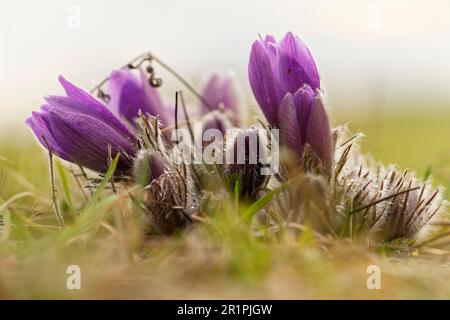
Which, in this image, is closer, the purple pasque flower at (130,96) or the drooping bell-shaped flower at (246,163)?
the drooping bell-shaped flower at (246,163)

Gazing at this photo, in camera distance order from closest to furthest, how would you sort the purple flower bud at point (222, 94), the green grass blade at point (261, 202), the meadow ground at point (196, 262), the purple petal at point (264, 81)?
the meadow ground at point (196, 262)
the green grass blade at point (261, 202)
the purple petal at point (264, 81)
the purple flower bud at point (222, 94)

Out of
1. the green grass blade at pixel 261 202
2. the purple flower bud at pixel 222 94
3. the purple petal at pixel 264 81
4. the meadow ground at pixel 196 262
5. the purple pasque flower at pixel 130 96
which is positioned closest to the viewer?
the meadow ground at pixel 196 262

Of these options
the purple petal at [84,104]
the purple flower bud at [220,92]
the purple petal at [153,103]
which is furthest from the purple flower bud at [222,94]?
the purple petal at [84,104]

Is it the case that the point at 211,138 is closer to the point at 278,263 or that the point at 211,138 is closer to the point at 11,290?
the point at 278,263

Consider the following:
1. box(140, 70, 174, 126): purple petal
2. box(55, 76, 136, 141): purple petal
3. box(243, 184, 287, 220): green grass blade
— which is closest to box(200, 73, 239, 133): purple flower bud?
box(140, 70, 174, 126): purple petal

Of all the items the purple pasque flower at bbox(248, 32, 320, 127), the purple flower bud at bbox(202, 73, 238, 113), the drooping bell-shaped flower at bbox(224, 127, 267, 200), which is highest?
the purple pasque flower at bbox(248, 32, 320, 127)

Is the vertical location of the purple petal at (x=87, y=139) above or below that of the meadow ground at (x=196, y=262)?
above

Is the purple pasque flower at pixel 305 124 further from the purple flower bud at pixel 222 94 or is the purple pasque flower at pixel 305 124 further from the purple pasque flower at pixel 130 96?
the purple flower bud at pixel 222 94

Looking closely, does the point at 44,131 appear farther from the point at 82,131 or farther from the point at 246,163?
the point at 246,163

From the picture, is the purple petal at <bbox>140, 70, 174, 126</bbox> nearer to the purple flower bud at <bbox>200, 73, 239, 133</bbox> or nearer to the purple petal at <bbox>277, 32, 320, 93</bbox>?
the purple flower bud at <bbox>200, 73, 239, 133</bbox>
